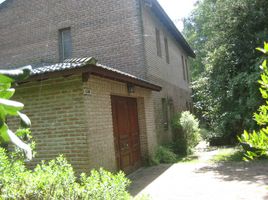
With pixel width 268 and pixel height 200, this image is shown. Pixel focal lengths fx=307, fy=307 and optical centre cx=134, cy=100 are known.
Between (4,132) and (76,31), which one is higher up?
(76,31)

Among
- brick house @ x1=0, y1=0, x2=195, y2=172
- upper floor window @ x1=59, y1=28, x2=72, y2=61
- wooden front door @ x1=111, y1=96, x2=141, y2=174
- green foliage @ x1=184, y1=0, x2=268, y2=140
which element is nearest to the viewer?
brick house @ x1=0, y1=0, x2=195, y2=172

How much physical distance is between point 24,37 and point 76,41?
2.98m

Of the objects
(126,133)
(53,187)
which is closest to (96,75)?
(126,133)

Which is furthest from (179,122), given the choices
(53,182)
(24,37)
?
(53,182)

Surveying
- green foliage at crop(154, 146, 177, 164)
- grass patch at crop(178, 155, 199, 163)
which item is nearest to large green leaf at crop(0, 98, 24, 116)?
green foliage at crop(154, 146, 177, 164)

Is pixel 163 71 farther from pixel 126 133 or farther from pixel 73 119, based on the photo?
pixel 73 119

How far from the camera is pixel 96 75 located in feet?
25.1

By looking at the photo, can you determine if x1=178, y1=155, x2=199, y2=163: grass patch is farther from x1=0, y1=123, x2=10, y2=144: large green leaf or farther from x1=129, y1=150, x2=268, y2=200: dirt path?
x1=0, y1=123, x2=10, y2=144: large green leaf

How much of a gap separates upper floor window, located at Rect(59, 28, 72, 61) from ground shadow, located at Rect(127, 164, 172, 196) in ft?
20.1

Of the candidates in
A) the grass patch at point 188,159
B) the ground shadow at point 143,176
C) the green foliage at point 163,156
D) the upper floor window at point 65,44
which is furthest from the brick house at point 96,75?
the grass patch at point 188,159

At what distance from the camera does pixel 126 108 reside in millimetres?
10258

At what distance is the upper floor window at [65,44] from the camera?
13.2 meters

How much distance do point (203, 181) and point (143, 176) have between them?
1.86m

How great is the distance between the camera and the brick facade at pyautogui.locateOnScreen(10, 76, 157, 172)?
7.20 metres
